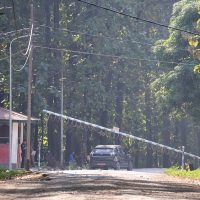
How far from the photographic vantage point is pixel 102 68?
2515 inches

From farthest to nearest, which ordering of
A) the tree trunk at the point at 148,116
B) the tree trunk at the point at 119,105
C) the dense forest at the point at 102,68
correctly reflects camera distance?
1. the tree trunk at the point at 148,116
2. the tree trunk at the point at 119,105
3. the dense forest at the point at 102,68

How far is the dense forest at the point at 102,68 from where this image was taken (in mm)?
49781

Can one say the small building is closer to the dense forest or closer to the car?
the dense forest

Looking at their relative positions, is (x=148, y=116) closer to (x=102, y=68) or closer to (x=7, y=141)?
(x=102, y=68)

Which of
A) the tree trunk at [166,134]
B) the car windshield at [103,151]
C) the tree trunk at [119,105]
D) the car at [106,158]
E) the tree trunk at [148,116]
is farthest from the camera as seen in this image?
the tree trunk at [148,116]

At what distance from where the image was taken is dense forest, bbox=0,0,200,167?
49781 mm

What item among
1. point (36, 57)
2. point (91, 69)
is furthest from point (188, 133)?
point (36, 57)

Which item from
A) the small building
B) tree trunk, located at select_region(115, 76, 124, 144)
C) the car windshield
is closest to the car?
the car windshield

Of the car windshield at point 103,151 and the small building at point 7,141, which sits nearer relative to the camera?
the car windshield at point 103,151

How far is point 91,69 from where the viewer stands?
Result: 6319 cm

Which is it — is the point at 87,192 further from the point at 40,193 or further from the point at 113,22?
the point at 113,22

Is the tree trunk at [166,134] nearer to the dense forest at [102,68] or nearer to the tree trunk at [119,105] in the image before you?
the dense forest at [102,68]

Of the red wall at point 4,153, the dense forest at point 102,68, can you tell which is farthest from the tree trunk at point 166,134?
the red wall at point 4,153

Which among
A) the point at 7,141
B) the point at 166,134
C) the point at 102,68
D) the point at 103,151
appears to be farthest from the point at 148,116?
the point at 103,151
